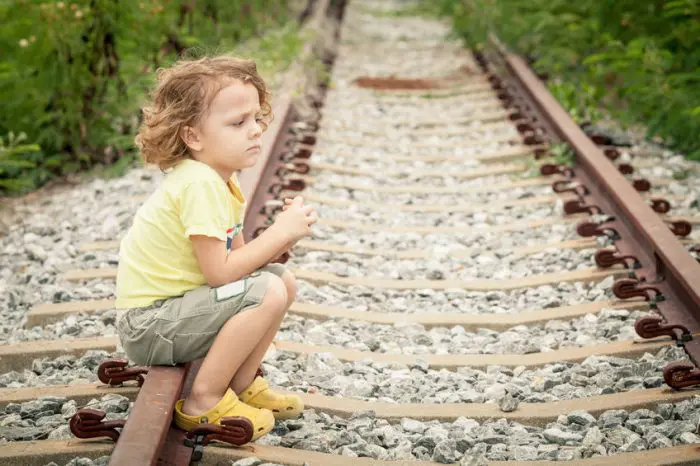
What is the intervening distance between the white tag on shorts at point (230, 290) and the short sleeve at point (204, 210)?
15cm

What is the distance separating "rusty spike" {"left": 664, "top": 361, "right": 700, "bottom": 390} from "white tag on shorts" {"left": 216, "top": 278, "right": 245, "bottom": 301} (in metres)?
1.43

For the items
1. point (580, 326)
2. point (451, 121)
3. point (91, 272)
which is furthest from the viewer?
point (451, 121)

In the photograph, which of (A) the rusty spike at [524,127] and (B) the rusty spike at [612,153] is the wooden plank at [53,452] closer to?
(B) the rusty spike at [612,153]

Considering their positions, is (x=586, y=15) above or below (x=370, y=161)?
above

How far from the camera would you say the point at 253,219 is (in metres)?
4.99

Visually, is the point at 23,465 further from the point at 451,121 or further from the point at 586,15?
the point at 586,15

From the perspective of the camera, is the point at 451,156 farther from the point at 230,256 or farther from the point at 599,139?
the point at 230,256

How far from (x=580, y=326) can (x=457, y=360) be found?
0.62 metres

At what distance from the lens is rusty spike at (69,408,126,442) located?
291 cm

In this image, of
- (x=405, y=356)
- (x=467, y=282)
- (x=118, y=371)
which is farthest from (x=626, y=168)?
(x=118, y=371)

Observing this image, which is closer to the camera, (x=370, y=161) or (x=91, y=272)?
(x=91, y=272)

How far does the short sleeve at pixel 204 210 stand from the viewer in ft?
10.0

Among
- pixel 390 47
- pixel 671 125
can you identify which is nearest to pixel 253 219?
pixel 671 125

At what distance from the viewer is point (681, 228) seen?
4.79m
